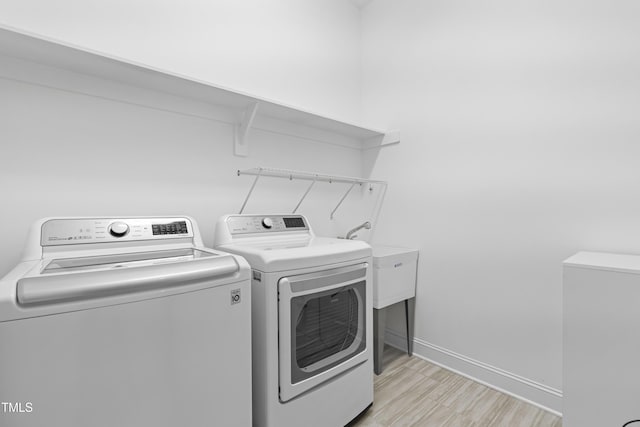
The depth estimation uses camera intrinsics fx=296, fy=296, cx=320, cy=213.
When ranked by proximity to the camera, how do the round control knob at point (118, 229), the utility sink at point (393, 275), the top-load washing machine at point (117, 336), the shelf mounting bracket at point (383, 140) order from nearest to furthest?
1. the top-load washing machine at point (117, 336)
2. the round control knob at point (118, 229)
3. the utility sink at point (393, 275)
4. the shelf mounting bracket at point (383, 140)

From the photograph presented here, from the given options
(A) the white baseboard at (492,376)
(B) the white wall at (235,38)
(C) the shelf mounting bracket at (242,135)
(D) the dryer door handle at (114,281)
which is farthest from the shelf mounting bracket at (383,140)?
(D) the dryer door handle at (114,281)

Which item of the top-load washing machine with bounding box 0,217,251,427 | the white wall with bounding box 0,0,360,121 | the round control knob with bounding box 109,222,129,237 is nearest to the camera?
the top-load washing machine with bounding box 0,217,251,427

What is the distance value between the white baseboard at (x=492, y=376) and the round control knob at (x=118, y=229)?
2069mm

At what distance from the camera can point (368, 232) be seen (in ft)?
8.68

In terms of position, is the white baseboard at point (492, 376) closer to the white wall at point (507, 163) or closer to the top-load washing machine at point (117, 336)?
the white wall at point (507, 163)

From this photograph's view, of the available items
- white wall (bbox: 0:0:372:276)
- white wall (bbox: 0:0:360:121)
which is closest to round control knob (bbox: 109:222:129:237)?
white wall (bbox: 0:0:372:276)

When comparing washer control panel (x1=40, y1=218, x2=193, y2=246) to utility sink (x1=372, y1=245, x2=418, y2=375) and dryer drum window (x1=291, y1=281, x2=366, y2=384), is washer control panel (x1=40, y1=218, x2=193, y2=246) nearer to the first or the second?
dryer drum window (x1=291, y1=281, x2=366, y2=384)

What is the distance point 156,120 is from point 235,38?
792mm

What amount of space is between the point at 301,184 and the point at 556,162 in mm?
1588

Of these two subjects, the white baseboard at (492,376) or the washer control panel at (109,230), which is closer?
the washer control panel at (109,230)

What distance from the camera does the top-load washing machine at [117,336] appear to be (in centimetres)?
73

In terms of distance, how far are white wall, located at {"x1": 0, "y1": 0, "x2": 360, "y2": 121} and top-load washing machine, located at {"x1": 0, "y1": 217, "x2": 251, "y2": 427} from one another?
3.06 ft

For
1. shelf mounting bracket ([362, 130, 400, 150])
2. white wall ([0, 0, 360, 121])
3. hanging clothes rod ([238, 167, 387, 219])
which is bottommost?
hanging clothes rod ([238, 167, 387, 219])

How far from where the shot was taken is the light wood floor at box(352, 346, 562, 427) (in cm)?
156
